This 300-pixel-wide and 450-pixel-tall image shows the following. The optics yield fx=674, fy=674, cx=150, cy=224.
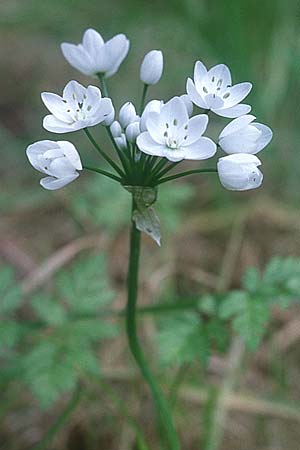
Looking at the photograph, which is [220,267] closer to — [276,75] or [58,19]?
[276,75]

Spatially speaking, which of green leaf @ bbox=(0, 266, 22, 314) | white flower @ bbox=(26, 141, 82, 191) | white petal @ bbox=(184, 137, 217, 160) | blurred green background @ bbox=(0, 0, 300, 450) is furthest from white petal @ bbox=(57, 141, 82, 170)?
blurred green background @ bbox=(0, 0, 300, 450)

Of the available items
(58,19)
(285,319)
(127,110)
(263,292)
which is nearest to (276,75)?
(58,19)

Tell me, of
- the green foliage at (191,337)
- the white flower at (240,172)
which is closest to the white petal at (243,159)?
the white flower at (240,172)

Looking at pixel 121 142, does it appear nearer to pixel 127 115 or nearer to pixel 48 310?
pixel 127 115

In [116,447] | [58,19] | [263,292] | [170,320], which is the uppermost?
[58,19]

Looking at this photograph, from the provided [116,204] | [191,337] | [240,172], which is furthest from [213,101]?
[116,204]

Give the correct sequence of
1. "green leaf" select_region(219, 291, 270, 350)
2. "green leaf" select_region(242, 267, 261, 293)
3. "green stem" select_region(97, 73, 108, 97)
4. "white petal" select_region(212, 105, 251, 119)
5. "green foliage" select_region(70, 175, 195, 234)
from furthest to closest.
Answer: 1. "green foliage" select_region(70, 175, 195, 234)
2. "green leaf" select_region(242, 267, 261, 293)
3. "green leaf" select_region(219, 291, 270, 350)
4. "green stem" select_region(97, 73, 108, 97)
5. "white petal" select_region(212, 105, 251, 119)

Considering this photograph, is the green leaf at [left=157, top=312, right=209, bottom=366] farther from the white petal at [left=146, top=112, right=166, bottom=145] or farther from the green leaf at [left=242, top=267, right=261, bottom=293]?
the white petal at [left=146, top=112, right=166, bottom=145]

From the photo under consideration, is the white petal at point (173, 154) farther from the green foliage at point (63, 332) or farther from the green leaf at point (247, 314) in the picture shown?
the green foliage at point (63, 332)
